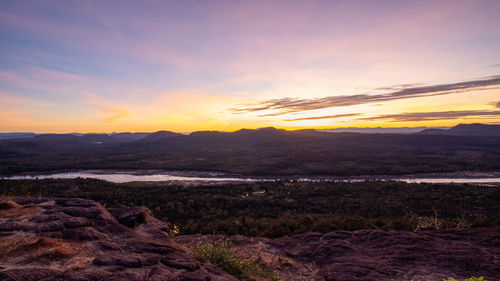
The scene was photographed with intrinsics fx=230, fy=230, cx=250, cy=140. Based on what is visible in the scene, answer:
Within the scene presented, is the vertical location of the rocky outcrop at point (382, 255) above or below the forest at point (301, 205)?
above

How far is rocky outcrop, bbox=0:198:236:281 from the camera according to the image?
4.33 m

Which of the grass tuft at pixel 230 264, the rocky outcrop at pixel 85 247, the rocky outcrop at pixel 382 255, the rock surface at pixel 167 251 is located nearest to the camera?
the rocky outcrop at pixel 85 247

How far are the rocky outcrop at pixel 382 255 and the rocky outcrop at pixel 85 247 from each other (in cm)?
348

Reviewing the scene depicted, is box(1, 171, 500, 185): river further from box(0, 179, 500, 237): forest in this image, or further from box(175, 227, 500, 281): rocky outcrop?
box(175, 227, 500, 281): rocky outcrop

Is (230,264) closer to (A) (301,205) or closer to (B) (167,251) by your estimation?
(B) (167,251)

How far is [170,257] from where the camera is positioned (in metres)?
5.75

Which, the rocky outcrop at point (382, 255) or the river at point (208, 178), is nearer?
the rocky outcrop at point (382, 255)

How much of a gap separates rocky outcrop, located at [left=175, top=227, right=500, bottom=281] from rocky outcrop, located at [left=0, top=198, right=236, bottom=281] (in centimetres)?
348

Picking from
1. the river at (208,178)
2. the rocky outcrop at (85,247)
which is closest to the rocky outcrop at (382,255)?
the rocky outcrop at (85,247)

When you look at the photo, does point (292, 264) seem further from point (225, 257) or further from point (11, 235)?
point (11, 235)

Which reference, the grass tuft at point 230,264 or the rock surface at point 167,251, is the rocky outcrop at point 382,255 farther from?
the grass tuft at point 230,264

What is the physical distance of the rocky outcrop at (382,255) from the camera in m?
6.96

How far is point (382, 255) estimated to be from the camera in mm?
8211

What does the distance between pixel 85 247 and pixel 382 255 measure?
9.18 metres
